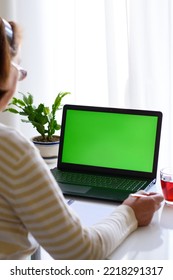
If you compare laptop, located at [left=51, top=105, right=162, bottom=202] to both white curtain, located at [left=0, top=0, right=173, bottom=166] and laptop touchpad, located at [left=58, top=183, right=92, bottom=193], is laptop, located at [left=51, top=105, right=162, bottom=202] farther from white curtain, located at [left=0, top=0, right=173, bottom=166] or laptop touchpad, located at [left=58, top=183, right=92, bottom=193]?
white curtain, located at [left=0, top=0, right=173, bottom=166]

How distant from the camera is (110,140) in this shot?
5.26ft

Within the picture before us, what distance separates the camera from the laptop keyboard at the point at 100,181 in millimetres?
1476

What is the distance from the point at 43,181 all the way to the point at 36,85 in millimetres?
1677

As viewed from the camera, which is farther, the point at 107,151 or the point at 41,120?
the point at 41,120

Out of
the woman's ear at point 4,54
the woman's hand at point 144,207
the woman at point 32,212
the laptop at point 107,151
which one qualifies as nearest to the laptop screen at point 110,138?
the laptop at point 107,151

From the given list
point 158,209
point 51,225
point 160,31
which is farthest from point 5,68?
point 160,31

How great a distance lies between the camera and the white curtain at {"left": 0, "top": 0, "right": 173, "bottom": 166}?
2.22 metres

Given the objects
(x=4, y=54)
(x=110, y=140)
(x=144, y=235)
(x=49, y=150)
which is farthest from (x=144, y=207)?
(x=49, y=150)

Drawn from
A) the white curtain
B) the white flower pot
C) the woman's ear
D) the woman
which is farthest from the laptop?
the white curtain

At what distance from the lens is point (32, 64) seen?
2570 millimetres

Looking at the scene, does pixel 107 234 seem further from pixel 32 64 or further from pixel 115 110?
pixel 32 64

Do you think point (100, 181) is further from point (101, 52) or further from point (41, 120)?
point (101, 52)

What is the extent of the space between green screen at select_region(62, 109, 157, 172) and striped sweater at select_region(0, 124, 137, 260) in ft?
1.76

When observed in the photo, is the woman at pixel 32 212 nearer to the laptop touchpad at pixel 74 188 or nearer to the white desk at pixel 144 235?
the white desk at pixel 144 235
